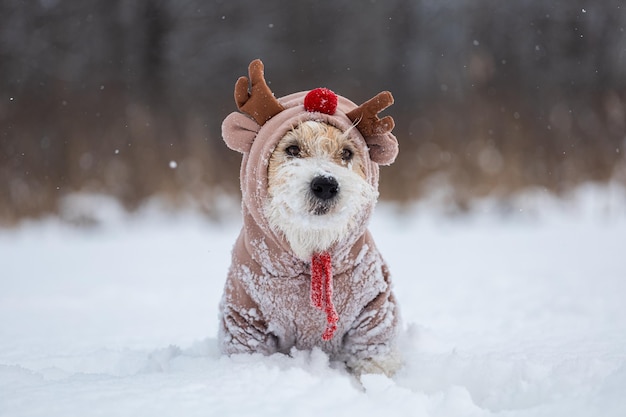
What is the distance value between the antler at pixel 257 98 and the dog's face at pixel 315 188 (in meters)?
0.21

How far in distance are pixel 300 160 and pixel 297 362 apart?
0.85 meters

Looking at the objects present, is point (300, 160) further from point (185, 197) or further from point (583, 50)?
point (583, 50)

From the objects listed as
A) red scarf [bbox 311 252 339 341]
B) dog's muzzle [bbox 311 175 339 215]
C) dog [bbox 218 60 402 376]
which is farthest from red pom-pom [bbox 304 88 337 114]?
red scarf [bbox 311 252 339 341]

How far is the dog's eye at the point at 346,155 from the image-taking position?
2.55m

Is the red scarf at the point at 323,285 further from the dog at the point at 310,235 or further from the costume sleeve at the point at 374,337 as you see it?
the costume sleeve at the point at 374,337

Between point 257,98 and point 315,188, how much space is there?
0.57 m

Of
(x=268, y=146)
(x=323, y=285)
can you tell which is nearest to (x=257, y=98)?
(x=268, y=146)

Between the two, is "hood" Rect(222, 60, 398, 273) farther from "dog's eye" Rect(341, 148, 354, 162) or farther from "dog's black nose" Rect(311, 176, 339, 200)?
"dog's black nose" Rect(311, 176, 339, 200)

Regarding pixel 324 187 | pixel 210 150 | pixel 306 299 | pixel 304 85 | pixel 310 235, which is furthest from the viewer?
pixel 304 85

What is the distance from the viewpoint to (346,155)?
101 inches

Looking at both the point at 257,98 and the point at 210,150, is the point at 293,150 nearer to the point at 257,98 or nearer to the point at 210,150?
the point at 257,98

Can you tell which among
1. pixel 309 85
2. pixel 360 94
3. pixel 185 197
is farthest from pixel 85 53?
pixel 360 94

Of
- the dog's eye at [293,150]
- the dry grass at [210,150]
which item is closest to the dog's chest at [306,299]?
the dog's eye at [293,150]

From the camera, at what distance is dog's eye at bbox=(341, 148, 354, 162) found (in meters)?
2.55
